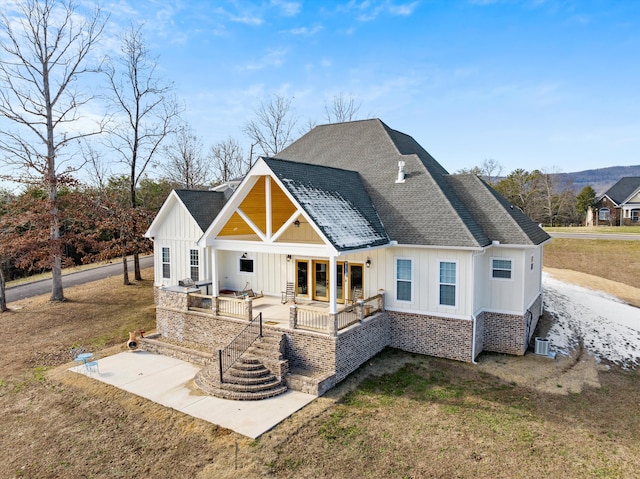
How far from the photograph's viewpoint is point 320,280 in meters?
15.5

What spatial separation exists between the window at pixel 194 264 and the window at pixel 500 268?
12552 mm

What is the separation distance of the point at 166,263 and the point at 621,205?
53051 millimetres

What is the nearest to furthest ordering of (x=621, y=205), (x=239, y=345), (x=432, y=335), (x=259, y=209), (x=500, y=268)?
(x=239, y=345)
(x=432, y=335)
(x=500, y=268)
(x=259, y=209)
(x=621, y=205)

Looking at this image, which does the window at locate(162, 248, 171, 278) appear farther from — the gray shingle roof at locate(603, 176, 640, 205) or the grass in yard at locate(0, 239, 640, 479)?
the gray shingle roof at locate(603, 176, 640, 205)

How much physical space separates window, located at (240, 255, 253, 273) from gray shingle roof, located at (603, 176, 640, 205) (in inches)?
2003

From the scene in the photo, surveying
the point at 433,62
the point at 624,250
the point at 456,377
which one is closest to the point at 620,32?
the point at 433,62

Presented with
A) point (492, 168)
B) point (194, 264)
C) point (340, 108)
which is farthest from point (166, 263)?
point (492, 168)

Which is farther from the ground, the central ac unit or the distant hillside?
the distant hillside

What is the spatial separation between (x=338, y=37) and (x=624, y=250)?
1083 inches

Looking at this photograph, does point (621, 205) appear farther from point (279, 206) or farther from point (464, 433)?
point (464, 433)

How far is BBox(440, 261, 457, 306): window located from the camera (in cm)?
1289

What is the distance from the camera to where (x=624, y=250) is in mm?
30891

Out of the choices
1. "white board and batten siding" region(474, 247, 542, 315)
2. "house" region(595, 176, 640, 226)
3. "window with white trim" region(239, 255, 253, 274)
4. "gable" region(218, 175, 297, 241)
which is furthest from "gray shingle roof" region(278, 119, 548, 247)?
"house" region(595, 176, 640, 226)

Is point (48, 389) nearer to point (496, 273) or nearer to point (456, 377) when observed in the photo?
point (456, 377)
